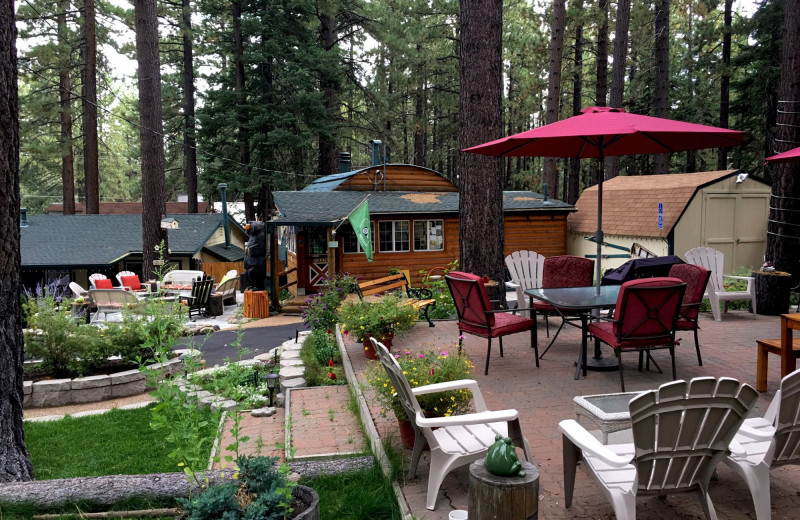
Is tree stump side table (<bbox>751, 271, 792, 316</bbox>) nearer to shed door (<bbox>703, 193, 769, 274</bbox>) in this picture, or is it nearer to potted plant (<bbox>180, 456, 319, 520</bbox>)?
shed door (<bbox>703, 193, 769, 274</bbox>)

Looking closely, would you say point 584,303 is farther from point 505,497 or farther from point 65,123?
point 65,123

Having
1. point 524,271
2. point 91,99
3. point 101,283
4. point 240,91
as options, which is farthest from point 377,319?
point 240,91

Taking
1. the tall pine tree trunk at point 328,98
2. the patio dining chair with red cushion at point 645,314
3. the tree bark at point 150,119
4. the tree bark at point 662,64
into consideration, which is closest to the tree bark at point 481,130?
the patio dining chair with red cushion at point 645,314

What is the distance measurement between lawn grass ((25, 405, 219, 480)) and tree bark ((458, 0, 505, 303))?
4.20 m

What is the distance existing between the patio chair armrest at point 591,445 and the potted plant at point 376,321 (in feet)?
11.3

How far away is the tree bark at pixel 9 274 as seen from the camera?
4.00 metres

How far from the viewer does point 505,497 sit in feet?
7.70

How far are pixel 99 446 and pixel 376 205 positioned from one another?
1193cm

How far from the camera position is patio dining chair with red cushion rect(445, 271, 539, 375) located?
5.27m

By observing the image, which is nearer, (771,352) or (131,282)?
(771,352)

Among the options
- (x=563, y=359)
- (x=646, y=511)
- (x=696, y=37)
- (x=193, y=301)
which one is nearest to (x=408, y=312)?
(x=563, y=359)

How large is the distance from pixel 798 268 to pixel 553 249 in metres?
9.42

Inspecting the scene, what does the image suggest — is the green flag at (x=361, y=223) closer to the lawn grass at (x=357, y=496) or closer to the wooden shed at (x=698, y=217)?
the wooden shed at (x=698, y=217)

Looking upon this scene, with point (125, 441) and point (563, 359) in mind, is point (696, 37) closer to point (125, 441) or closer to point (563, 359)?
point (563, 359)
